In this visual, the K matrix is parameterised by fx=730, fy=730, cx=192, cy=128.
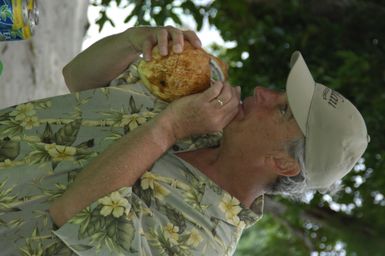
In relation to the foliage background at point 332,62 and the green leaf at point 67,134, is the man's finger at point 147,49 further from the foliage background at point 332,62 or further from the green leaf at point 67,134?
the foliage background at point 332,62

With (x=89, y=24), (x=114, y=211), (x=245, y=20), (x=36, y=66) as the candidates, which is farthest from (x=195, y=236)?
(x=245, y=20)

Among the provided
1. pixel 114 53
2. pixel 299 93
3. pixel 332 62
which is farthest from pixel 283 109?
pixel 332 62

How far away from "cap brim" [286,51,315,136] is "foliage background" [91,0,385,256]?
5.07ft

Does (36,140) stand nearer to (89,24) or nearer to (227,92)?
(227,92)

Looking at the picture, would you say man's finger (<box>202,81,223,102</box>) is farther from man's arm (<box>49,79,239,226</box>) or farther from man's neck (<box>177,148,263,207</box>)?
man's neck (<box>177,148,263,207</box>)

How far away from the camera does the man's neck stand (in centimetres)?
183

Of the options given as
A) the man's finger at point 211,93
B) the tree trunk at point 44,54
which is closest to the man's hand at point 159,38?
the man's finger at point 211,93

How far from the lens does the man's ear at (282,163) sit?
1.83 metres

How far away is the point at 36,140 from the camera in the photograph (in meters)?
1.76

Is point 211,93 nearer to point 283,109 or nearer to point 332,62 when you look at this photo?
point 283,109

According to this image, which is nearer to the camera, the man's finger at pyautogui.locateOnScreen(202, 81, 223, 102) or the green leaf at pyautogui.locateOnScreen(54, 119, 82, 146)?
the man's finger at pyautogui.locateOnScreen(202, 81, 223, 102)

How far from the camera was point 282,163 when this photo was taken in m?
1.84

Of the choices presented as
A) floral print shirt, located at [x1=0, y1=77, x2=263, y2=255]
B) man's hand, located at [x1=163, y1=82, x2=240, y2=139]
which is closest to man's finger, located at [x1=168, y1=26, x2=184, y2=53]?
man's hand, located at [x1=163, y1=82, x2=240, y2=139]

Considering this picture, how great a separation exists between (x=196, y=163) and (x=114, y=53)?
0.35 m
